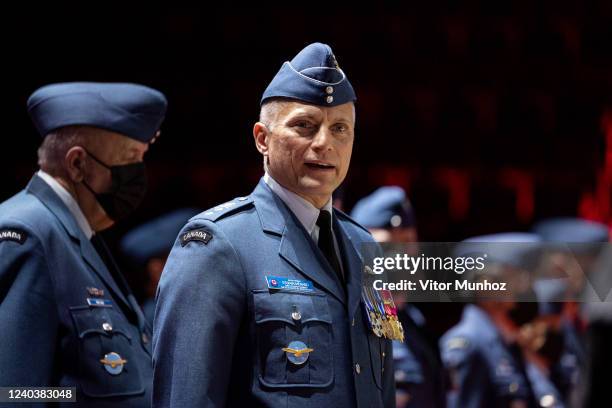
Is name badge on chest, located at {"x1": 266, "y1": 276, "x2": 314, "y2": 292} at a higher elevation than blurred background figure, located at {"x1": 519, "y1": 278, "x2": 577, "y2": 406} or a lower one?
higher

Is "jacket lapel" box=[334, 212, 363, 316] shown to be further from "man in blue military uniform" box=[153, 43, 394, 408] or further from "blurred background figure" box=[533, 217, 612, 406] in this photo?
"blurred background figure" box=[533, 217, 612, 406]

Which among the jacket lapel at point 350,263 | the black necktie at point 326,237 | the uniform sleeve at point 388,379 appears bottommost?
the uniform sleeve at point 388,379

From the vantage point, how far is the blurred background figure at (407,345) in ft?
12.9

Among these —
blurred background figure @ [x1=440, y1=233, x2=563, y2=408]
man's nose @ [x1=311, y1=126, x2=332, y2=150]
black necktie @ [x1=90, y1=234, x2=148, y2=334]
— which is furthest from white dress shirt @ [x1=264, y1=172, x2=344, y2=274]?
blurred background figure @ [x1=440, y1=233, x2=563, y2=408]

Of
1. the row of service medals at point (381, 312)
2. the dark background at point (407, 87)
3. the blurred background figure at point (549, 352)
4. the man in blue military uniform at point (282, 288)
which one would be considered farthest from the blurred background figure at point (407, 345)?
the dark background at point (407, 87)

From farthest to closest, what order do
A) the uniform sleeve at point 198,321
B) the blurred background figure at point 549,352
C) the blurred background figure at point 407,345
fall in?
the blurred background figure at point 549,352 → the blurred background figure at point 407,345 → the uniform sleeve at point 198,321

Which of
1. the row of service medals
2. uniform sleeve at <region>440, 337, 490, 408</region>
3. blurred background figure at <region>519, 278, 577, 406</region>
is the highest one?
the row of service medals

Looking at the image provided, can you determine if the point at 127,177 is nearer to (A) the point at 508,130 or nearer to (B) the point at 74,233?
(B) the point at 74,233

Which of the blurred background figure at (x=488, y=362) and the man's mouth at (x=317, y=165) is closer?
the man's mouth at (x=317, y=165)

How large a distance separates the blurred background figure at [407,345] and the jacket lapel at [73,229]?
1223 mm

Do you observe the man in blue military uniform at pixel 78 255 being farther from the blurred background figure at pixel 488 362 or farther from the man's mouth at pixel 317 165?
the blurred background figure at pixel 488 362

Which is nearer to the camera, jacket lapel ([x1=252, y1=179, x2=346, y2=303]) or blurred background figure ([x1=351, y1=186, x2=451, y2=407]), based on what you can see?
jacket lapel ([x1=252, y1=179, x2=346, y2=303])

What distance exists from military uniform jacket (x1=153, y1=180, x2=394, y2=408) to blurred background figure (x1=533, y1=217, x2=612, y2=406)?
561 mm

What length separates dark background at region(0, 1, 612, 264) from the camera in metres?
7.00
